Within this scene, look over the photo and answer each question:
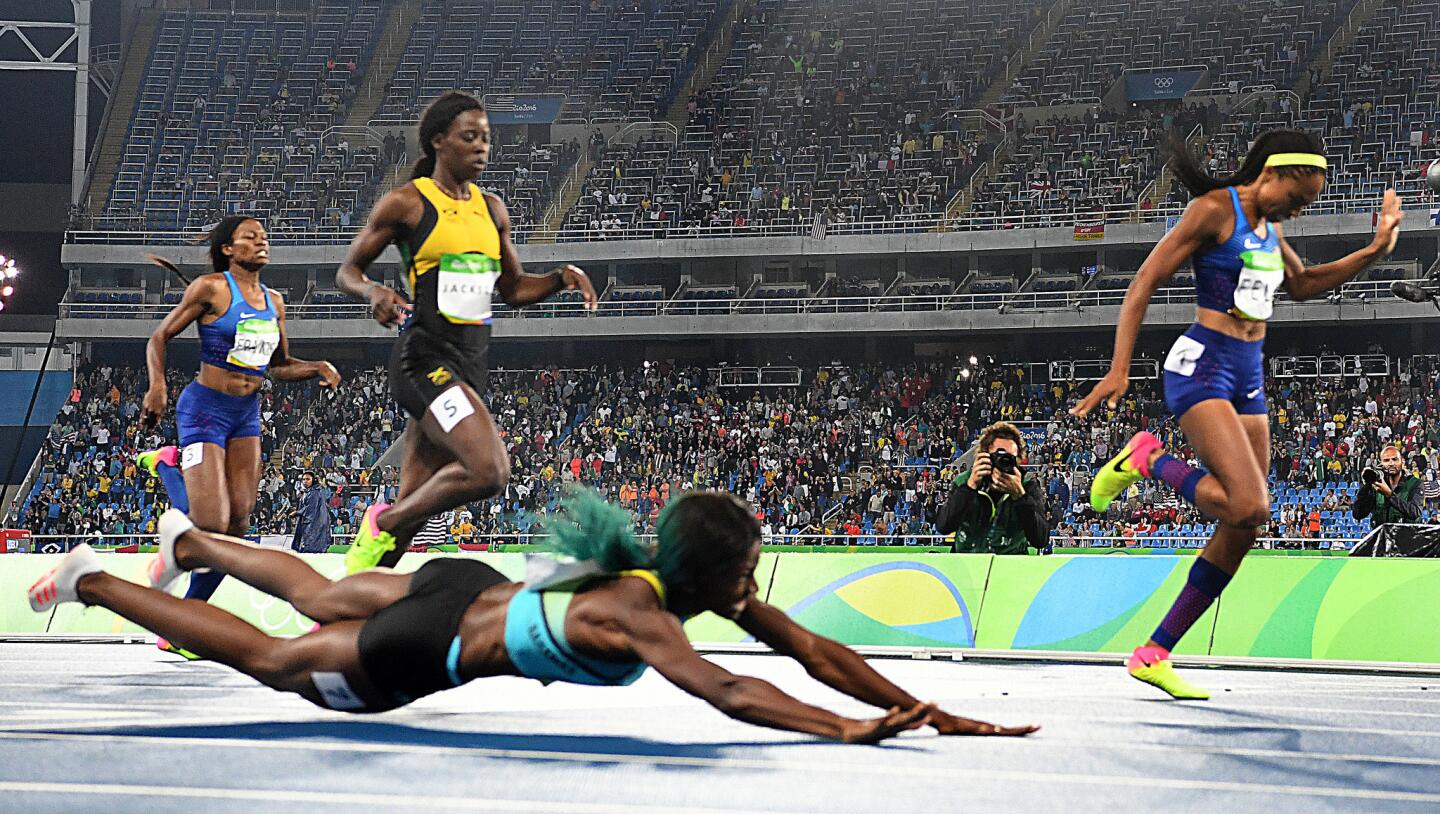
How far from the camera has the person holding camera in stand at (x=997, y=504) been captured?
8922mm

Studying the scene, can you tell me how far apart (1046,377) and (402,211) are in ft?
102

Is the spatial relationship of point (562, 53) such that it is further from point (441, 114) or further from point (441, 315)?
point (441, 315)

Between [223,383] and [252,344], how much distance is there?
28 centimetres

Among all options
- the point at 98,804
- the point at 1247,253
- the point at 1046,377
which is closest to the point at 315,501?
the point at 1247,253

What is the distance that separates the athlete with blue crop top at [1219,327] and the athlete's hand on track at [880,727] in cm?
267

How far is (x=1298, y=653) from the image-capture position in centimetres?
863

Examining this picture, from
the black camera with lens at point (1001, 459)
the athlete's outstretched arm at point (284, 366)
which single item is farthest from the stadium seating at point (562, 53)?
the black camera with lens at point (1001, 459)

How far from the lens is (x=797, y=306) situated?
37.0m

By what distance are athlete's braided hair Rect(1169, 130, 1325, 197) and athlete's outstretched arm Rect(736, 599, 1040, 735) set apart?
2947 millimetres

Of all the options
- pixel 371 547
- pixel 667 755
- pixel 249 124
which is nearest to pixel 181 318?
pixel 371 547

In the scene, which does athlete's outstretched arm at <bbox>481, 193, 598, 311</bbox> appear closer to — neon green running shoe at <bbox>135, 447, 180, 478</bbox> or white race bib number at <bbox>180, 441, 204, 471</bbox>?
white race bib number at <bbox>180, 441, 204, 471</bbox>

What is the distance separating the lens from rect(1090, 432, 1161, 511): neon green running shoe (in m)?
6.81

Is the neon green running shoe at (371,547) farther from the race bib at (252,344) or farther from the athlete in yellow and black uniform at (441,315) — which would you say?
the race bib at (252,344)

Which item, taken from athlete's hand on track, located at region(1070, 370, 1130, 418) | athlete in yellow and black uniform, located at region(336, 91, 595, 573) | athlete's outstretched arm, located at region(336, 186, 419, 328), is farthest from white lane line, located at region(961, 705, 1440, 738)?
athlete's outstretched arm, located at region(336, 186, 419, 328)
